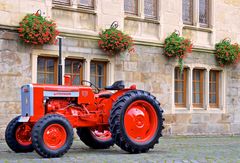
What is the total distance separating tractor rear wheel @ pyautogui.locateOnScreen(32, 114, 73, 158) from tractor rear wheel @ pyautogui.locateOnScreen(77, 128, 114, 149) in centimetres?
181

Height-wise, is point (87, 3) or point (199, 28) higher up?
point (87, 3)

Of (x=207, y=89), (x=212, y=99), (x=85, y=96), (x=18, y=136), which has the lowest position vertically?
(x=18, y=136)

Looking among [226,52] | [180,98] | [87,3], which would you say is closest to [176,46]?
[180,98]

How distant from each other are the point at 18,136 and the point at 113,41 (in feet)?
18.0

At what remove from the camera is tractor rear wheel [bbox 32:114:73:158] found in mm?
7879

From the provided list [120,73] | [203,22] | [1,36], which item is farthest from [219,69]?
[1,36]

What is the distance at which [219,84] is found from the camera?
17359mm

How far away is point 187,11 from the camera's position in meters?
16.8

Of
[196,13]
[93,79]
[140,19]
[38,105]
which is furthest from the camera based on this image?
[196,13]

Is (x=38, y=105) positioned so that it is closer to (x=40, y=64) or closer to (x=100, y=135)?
(x=100, y=135)

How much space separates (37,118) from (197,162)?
277cm

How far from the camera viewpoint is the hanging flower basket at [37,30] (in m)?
12.0

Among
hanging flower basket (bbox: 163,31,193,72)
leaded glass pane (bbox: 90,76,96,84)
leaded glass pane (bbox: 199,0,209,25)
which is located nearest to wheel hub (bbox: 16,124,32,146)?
leaded glass pane (bbox: 90,76,96,84)

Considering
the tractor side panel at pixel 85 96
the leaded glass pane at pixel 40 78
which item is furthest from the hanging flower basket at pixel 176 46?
the tractor side panel at pixel 85 96
